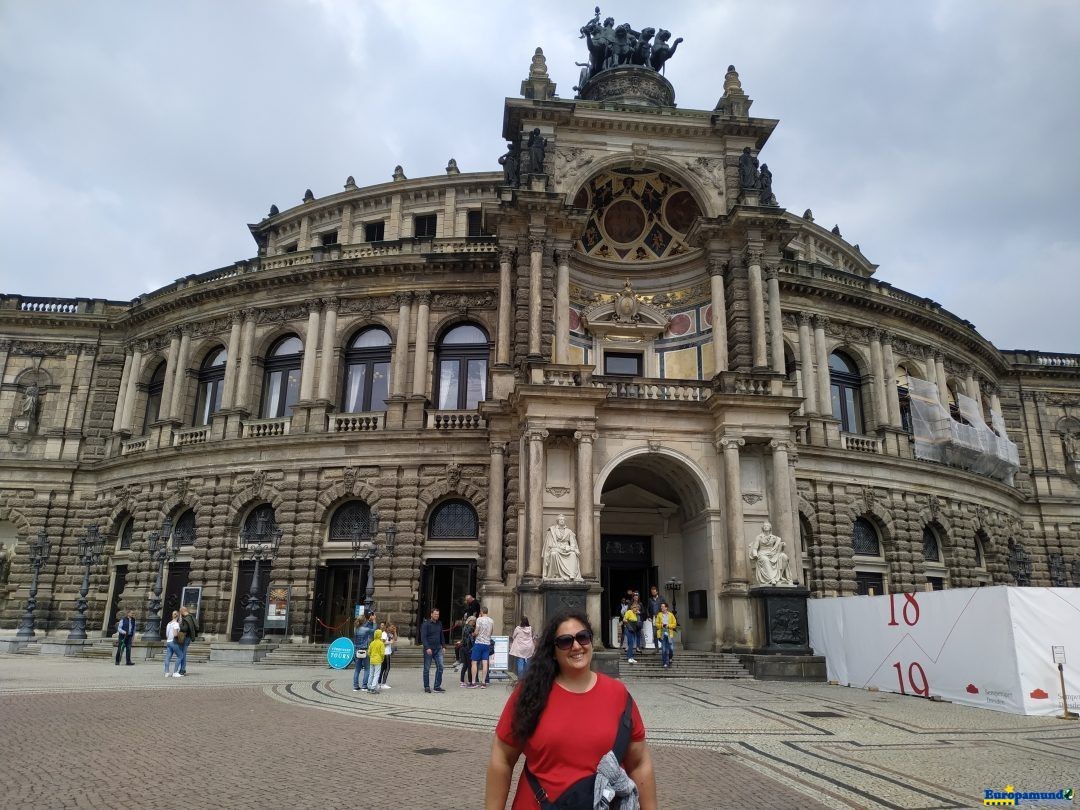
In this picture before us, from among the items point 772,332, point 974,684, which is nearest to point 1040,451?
point 772,332

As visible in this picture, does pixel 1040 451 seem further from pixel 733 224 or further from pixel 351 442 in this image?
pixel 351 442

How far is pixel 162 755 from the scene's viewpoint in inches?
365

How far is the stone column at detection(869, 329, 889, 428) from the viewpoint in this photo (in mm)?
33844

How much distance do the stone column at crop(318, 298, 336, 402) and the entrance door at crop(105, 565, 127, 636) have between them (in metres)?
12.1

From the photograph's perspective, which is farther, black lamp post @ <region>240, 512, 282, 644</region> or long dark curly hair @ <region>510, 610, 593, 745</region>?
black lamp post @ <region>240, 512, 282, 644</region>

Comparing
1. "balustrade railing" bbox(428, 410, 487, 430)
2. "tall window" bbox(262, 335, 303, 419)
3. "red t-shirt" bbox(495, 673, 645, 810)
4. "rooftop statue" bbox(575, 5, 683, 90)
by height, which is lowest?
"red t-shirt" bbox(495, 673, 645, 810)

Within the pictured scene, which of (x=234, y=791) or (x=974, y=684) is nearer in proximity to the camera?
(x=234, y=791)

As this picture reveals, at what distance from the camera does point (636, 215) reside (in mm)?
29578

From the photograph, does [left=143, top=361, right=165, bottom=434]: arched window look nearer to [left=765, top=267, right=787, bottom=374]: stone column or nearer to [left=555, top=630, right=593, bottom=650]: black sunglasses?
[left=765, top=267, right=787, bottom=374]: stone column

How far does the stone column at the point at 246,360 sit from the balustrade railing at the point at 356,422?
4241 mm

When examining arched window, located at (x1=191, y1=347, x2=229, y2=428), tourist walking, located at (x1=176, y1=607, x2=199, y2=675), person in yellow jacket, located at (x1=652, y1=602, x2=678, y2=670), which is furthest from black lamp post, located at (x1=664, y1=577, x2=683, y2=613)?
arched window, located at (x1=191, y1=347, x2=229, y2=428)

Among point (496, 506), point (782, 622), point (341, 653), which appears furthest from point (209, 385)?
point (782, 622)

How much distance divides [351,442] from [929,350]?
2702cm

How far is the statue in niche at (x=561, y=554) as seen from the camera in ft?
70.1
